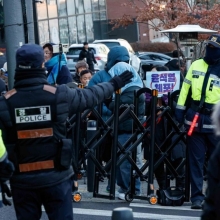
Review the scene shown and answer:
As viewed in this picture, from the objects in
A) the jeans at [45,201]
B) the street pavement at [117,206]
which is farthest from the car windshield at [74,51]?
the jeans at [45,201]

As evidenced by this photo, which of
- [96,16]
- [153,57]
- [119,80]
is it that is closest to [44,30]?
[96,16]

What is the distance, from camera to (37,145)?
5836 millimetres

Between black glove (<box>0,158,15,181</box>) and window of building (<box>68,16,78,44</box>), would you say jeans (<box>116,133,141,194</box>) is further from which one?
window of building (<box>68,16,78,44</box>)

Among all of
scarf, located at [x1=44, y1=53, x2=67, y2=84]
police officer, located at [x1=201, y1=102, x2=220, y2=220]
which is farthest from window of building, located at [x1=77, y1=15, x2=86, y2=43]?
police officer, located at [x1=201, y1=102, x2=220, y2=220]

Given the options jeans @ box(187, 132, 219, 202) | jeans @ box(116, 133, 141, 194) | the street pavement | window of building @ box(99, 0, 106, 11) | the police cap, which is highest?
the police cap

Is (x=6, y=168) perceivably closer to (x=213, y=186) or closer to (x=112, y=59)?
(x=213, y=186)

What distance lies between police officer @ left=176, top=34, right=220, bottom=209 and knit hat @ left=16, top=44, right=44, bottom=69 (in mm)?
3207

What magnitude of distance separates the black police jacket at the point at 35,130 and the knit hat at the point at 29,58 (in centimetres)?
8

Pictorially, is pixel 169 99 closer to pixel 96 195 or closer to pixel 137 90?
pixel 137 90

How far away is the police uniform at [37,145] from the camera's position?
5832 mm

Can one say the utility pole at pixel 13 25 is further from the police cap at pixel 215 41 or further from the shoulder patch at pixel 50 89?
the shoulder patch at pixel 50 89

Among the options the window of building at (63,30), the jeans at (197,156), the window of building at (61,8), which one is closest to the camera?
the jeans at (197,156)

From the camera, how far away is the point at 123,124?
9.80 m

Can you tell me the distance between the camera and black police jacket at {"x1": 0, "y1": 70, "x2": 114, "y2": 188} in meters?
5.83
